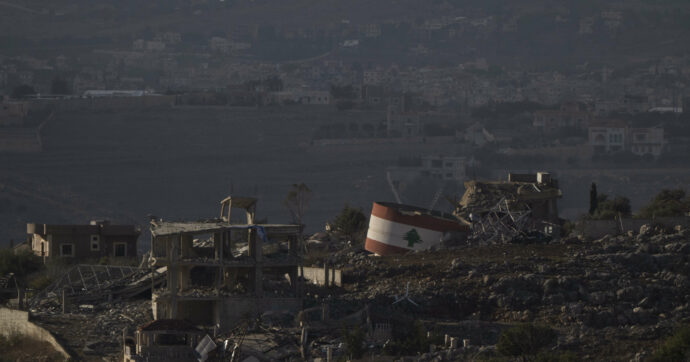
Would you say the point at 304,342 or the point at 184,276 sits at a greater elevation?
the point at 184,276

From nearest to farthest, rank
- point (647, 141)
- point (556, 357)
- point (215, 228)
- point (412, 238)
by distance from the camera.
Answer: point (556, 357) < point (215, 228) < point (412, 238) < point (647, 141)

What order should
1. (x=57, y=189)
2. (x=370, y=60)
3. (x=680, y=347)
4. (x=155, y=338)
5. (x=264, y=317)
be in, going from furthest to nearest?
(x=370, y=60) < (x=57, y=189) < (x=264, y=317) < (x=155, y=338) < (x=680, y=347)

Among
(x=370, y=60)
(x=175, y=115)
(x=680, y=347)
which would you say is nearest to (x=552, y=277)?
(x=680, y=347)

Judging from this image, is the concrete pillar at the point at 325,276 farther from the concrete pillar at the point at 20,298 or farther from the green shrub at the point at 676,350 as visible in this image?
the green shrub at the point at 676,350

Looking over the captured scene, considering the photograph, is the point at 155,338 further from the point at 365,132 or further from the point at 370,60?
the point at 370,60

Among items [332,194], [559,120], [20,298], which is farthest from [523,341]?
[559,120]

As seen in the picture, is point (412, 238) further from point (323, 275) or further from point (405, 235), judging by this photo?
point (323, 275)

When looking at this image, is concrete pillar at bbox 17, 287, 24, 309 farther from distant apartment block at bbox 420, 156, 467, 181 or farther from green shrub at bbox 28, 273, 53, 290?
distant apartment block at bbox 420, 156, 467, 181
